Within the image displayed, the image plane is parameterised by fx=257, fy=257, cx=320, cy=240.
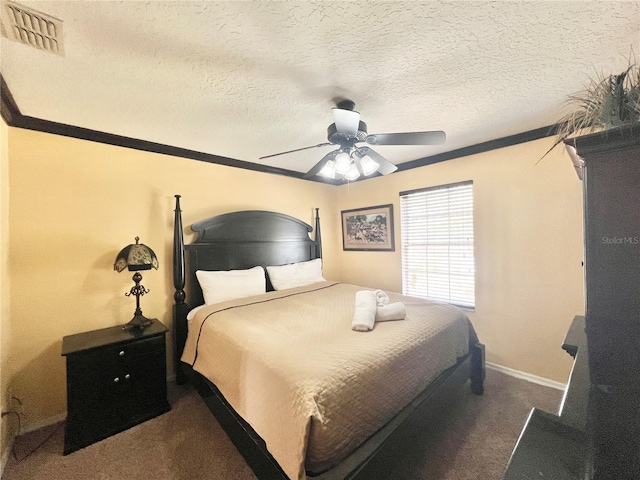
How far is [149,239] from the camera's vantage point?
262 cm

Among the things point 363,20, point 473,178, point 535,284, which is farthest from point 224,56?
point 535,284

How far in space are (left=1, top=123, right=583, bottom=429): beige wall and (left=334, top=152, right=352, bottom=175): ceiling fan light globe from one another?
169 cm

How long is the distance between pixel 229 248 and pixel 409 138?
2273mm

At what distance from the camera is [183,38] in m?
1.33

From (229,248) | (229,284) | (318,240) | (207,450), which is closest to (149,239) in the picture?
(229,248)

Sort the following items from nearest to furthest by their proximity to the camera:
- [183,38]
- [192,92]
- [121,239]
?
[183,38]
[192,92]
[121,239]

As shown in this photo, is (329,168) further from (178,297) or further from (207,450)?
(207,450)

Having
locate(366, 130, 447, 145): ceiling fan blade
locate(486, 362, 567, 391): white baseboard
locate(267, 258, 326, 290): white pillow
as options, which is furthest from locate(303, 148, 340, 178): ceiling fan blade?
locate(486, 362, 567, 391): white baseboard

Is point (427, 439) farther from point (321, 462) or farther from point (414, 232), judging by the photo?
point (414, 232)

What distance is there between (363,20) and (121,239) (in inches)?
104

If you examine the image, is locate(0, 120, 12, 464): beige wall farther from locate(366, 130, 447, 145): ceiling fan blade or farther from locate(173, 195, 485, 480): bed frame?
locate(366, 130, 447, 145): ceiling fan blade

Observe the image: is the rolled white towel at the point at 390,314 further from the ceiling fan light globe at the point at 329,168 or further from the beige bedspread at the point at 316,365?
the ceiling fan light globe at the point at 329,168

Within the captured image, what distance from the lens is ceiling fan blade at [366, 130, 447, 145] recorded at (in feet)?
6.09

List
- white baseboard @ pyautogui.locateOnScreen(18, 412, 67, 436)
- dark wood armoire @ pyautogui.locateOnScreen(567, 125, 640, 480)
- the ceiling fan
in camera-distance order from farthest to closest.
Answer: white baseboard @ pyautogui.locateOnScreen(18, 412, 67, 436) < the ceiling fan < dark wood armoire @ pyautogui.locateOnScreen(567, 125, 640, 480)
